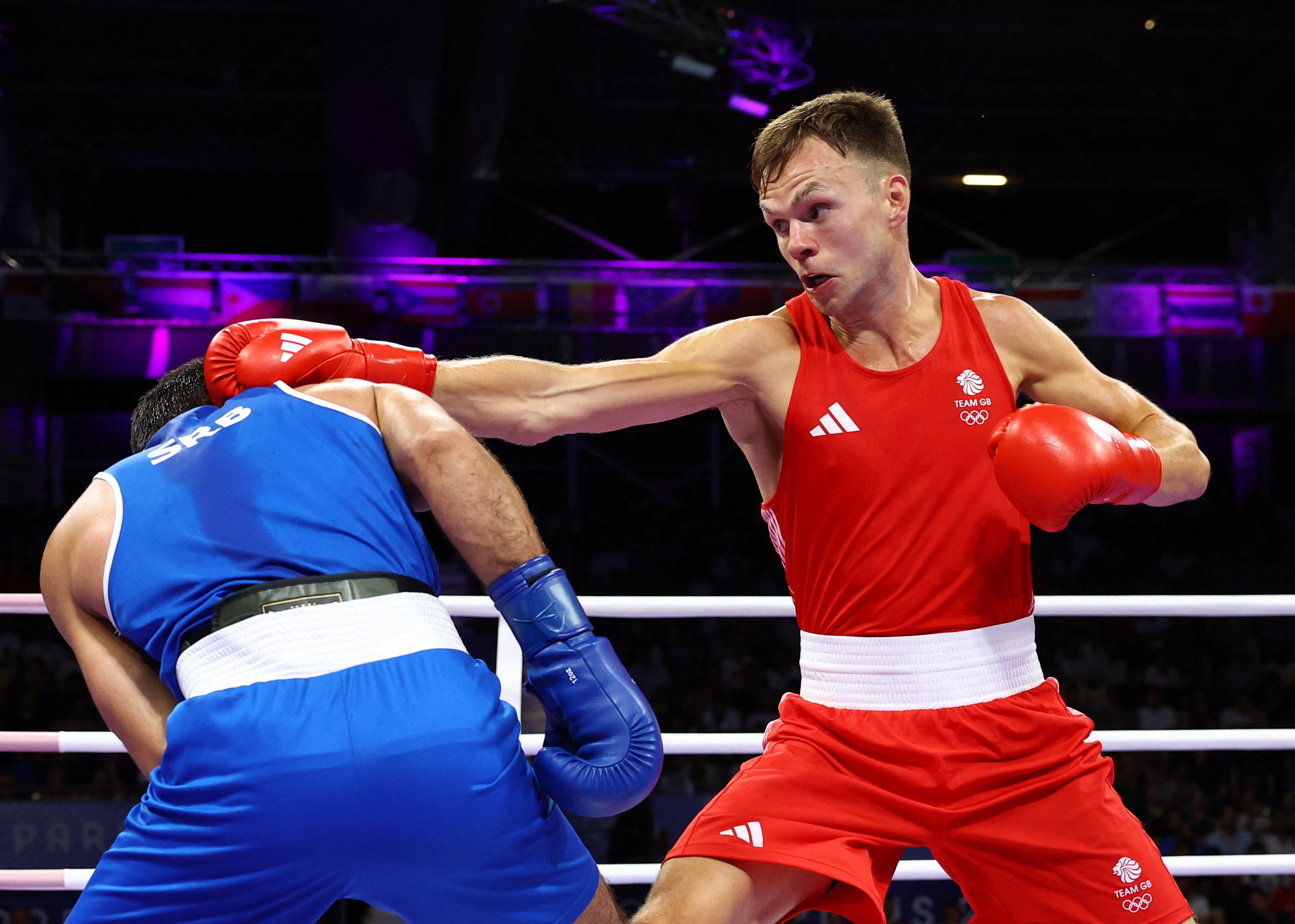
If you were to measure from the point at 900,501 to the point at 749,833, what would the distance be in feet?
1.96

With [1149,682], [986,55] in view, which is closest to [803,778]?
[1149,682]

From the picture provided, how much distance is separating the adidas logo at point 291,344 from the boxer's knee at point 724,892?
0.93 m

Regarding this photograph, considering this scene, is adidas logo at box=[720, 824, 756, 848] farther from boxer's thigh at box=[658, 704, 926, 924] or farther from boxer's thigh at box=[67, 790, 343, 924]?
boxer's thigh at box=[67, 790, 343, 924]

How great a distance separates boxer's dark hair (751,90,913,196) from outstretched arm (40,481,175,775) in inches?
48.0

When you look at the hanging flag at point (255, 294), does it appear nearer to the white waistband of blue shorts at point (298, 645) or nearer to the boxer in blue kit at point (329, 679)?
the boxer in blue kit at point (329, 679)

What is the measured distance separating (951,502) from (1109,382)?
44 cm

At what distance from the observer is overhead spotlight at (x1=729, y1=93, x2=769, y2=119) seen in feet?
30.0

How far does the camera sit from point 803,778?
1791mm

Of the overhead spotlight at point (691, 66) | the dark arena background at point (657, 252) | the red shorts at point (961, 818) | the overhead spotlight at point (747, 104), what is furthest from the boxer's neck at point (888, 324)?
the overhead spotlight at point (747, 104)

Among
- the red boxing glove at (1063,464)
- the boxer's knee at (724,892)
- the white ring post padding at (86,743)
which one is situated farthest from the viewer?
the white ring post padding at (86,743)

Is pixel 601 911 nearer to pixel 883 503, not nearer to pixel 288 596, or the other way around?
pixel 288 596

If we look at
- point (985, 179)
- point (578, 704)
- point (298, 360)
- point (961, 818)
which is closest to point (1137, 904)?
point (961, 818)

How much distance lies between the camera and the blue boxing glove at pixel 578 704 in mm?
1388

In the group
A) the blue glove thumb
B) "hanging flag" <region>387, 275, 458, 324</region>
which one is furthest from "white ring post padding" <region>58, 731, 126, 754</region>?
"hanging flag" <region>387, 275, 458, 324</region>
